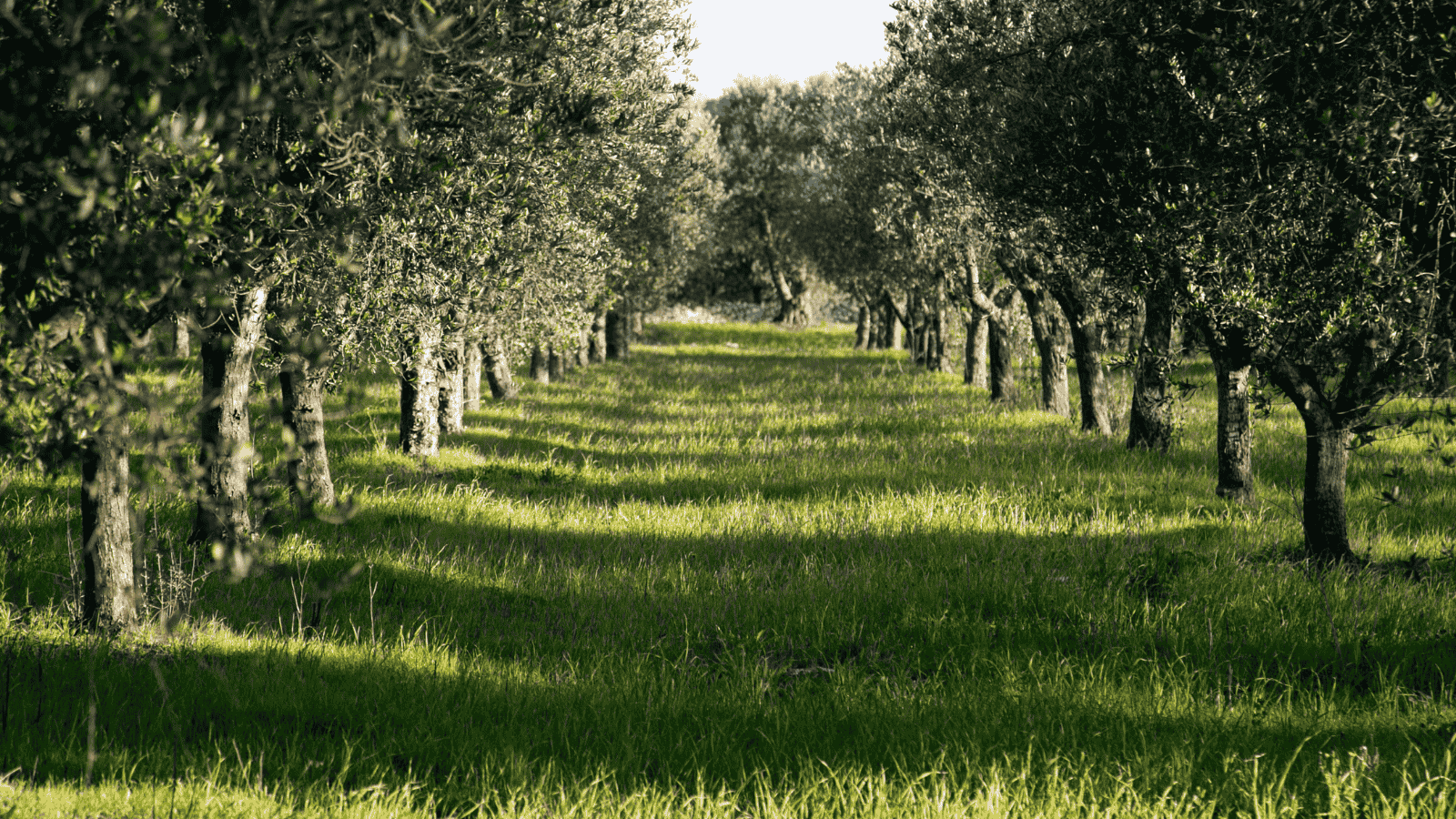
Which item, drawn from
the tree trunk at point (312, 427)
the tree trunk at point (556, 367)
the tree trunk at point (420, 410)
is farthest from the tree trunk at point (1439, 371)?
the tree trunk at point (556, 367)

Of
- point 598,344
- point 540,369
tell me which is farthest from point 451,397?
point 598,344

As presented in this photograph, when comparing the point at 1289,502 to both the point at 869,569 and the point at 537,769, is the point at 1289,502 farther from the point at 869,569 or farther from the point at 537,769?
the point at 537,769

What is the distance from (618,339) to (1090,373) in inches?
1054

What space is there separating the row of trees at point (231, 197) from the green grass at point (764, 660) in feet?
2.65

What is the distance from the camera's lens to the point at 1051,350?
21281mm

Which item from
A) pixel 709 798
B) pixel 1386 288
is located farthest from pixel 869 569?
pixel 1386 288

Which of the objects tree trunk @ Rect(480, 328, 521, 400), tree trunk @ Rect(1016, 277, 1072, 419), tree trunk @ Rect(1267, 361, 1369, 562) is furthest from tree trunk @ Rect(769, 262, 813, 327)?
Answer: tree trunk @ Rect(1267, 361, 1369, 562)

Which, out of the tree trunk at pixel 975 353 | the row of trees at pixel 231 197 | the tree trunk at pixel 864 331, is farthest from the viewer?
the tree trunk at pixel 864 331

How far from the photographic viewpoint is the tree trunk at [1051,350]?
2030 cm

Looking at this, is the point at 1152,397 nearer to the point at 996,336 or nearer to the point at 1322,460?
the point at 1322,460

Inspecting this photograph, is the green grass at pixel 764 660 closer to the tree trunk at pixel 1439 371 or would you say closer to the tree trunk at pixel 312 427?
the tree trunk at pixel 312 427

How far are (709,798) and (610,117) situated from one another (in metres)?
8.65

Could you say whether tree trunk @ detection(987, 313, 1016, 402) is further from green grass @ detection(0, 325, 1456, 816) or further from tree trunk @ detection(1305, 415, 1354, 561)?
tree trunk @ detection(1305, 415, 1354, 561)

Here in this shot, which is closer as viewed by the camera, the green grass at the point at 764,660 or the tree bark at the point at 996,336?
the green grass at the point at 764,660
